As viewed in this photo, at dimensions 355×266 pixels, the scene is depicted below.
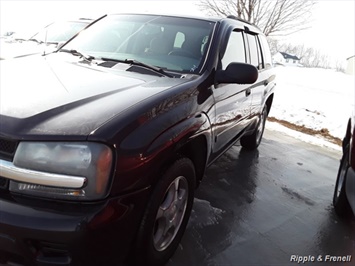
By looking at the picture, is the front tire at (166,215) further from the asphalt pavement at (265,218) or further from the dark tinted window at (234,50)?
the dark tinted window at (234,50)

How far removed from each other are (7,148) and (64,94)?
51 centimetres

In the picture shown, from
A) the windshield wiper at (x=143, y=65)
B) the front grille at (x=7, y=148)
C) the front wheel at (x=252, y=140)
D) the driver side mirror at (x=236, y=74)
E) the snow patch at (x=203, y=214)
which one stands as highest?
the driver side mirror at (x=236, y=74)

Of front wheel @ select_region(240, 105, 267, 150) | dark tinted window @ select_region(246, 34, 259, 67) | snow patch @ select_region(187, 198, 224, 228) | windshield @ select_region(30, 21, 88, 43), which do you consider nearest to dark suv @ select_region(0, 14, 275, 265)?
snow patch @ select_region(187, 198, 224, 228)

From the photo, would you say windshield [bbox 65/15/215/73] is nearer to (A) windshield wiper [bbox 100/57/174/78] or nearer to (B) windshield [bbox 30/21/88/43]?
(A) windshield wiper [bbox 100/57/174/78]

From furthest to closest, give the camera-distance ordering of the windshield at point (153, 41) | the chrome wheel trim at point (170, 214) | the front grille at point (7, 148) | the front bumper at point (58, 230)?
the windshield at point (153, 41) → the chrome wheel trim at point (170, 214) → the front grille at point (7, 148) → the front bumper at point (58, 230)

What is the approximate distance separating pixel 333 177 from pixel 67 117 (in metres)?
4.15

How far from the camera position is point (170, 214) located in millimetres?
2461

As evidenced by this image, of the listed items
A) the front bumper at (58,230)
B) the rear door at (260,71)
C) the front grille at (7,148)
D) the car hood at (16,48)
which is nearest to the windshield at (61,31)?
the car hood at (16,48)

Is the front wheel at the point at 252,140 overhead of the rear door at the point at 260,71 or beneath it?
beneath

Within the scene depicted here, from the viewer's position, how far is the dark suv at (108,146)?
5.69 ft

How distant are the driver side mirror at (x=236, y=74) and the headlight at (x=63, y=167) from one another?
147 centimetres

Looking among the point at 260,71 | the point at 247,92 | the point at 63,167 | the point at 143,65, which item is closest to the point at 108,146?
the point at 63,167

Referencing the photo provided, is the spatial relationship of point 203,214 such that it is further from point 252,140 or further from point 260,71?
point 252,140

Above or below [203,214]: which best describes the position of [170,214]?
above
